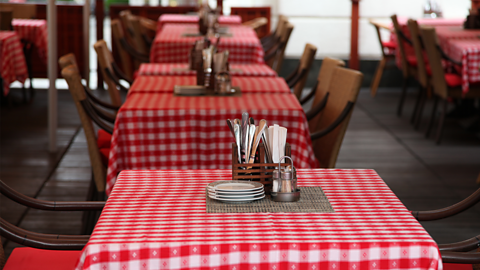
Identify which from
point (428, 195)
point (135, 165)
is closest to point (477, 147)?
point (428, 195)

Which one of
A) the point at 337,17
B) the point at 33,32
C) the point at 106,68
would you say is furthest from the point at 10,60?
the point at 337,17

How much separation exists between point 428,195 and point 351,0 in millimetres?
4611

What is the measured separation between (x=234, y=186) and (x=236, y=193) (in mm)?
64

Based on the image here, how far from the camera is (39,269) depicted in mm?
1535

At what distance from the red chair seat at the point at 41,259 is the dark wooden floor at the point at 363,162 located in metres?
1.15

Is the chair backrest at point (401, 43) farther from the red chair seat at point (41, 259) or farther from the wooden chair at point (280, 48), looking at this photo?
the red chair seat at point (41, 259)

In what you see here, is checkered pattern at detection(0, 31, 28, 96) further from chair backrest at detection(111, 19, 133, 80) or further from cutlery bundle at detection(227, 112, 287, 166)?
cutlery bundle at detection(227, 112, 287, 166)

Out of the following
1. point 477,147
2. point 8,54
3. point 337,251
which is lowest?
point 477,147

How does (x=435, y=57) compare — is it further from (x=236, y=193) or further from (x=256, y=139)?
(x=236, y=193)

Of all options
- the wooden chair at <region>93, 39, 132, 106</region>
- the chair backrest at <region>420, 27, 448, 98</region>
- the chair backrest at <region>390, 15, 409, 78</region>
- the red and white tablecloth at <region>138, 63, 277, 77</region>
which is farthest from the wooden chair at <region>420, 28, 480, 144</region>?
the wooden chair at <region>93, 39, 132, 106</region>

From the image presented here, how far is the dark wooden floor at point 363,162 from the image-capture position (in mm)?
3090

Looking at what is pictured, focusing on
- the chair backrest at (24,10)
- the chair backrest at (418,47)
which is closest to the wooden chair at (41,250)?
the chair backrest at (418,47)

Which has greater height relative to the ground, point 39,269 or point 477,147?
point 39,269

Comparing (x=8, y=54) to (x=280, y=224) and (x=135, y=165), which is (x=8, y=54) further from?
(x=280, y=224)
